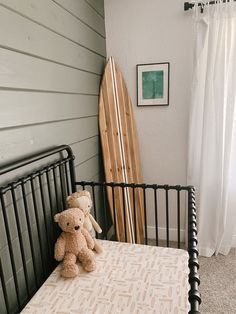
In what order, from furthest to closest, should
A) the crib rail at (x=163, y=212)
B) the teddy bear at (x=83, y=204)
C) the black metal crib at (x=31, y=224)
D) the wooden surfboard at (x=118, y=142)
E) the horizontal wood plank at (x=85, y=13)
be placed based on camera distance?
1. the wooden surfboard at (x=118, y=142)
2. the horizontal wood plank at (x=85, y=13)
3. the teddy bear at (x=83, y=204)
4. the black metal crib at (x=31, y=224)
5. the crib rail at (x=163, y=212)

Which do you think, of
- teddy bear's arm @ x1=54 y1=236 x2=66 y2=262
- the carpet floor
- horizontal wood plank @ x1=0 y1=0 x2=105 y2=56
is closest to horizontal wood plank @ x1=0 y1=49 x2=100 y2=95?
horizontal wood plank @ x1=0 y1=0 x2=105 y2=56

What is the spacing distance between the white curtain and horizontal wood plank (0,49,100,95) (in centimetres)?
94

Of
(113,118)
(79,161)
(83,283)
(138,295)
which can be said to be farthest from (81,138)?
(138,295)

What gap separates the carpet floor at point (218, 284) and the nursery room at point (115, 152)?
0.01 meters

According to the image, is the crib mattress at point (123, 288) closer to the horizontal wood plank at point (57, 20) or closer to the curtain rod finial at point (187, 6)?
the horizontal wood plank at point (57, 20)

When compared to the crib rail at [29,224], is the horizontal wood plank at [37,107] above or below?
above

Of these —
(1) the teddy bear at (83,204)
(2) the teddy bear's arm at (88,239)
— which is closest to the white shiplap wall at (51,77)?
(1) the teddy bear at (83,204)

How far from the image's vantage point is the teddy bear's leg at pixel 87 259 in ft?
4.35

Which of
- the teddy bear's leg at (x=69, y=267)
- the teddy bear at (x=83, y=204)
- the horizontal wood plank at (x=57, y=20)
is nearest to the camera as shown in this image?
the horizontal wood plank at (x=57, y=20)

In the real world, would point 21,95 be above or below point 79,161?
above

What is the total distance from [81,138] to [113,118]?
43cm

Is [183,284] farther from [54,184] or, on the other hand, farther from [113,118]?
[113,118]

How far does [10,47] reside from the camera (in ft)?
3.61

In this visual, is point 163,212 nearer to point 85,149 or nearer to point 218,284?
point 218,284
